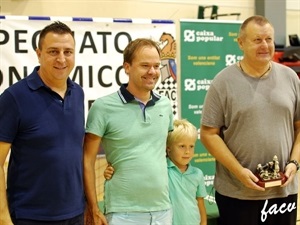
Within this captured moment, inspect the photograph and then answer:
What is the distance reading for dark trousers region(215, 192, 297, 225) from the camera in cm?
278

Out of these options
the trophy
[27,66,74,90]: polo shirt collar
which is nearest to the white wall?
Answer: [27,66,74,90]: polo shirt collar

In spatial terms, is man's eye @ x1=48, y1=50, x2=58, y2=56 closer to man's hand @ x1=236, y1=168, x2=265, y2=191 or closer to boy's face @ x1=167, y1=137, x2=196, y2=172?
boy's face @ x1=167, y1=137, x2=196, y2=172

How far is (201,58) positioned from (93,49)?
1.36 m

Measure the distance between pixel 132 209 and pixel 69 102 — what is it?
62 cm

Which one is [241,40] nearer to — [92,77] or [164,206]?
[164,206]

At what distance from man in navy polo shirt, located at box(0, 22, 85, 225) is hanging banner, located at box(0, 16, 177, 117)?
2.50m

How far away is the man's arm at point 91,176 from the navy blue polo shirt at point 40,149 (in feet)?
0.52

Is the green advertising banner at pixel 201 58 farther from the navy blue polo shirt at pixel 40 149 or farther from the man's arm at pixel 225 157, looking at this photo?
the navy blue polo shirt at pixel 40 149

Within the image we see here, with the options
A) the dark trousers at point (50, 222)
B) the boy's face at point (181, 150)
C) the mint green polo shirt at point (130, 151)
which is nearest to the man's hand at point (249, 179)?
the boy's face at point (181, 150)

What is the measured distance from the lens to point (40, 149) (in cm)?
218

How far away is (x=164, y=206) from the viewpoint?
255 centimetres

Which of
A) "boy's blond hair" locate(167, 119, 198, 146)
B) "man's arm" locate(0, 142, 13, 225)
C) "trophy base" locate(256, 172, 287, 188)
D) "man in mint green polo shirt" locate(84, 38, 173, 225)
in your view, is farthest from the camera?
"boy's blond hair" locate(167, 119, 198, 146)

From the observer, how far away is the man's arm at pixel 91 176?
8.08ft

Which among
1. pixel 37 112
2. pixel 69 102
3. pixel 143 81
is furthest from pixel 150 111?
pixel 37 112
